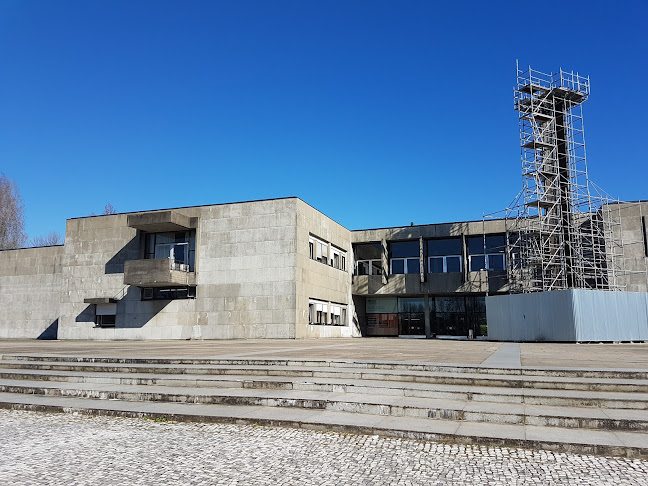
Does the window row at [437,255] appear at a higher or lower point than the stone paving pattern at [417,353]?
higher

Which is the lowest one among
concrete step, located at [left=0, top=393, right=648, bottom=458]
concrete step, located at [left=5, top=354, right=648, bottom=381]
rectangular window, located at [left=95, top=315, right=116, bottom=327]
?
concrete step, located at [left=0, top=393, right=648, bottom=458]

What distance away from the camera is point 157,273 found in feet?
107

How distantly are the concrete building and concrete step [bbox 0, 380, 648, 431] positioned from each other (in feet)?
67.9

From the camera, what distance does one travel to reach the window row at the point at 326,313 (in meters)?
34.2

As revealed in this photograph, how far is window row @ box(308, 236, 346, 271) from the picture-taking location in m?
35.1

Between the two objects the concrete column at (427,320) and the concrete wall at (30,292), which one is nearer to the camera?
the concrete column at (427,320)

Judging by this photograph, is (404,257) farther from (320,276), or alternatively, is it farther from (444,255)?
(320,276)

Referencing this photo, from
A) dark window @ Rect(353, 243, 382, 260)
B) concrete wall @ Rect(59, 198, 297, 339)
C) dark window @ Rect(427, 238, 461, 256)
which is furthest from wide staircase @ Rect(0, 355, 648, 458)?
dark window @ Rect(353, 243, 382, 260)

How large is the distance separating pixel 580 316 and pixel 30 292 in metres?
41.5

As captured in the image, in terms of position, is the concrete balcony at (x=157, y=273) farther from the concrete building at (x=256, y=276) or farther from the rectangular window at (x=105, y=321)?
the rectangular window at (x=105, y=321)

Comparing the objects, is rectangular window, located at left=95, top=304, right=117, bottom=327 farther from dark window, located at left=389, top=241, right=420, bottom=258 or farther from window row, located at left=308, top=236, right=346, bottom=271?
dark window, located at left=389, top=241, right=420, bottom=258

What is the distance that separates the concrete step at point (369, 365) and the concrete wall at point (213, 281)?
1696 cm

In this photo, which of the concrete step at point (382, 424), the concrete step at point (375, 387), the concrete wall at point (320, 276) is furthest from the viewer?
the concrete wall at point (320, 276)

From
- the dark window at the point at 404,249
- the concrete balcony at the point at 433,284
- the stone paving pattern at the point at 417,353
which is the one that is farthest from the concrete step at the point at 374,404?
the dark window at the point at 404,249
